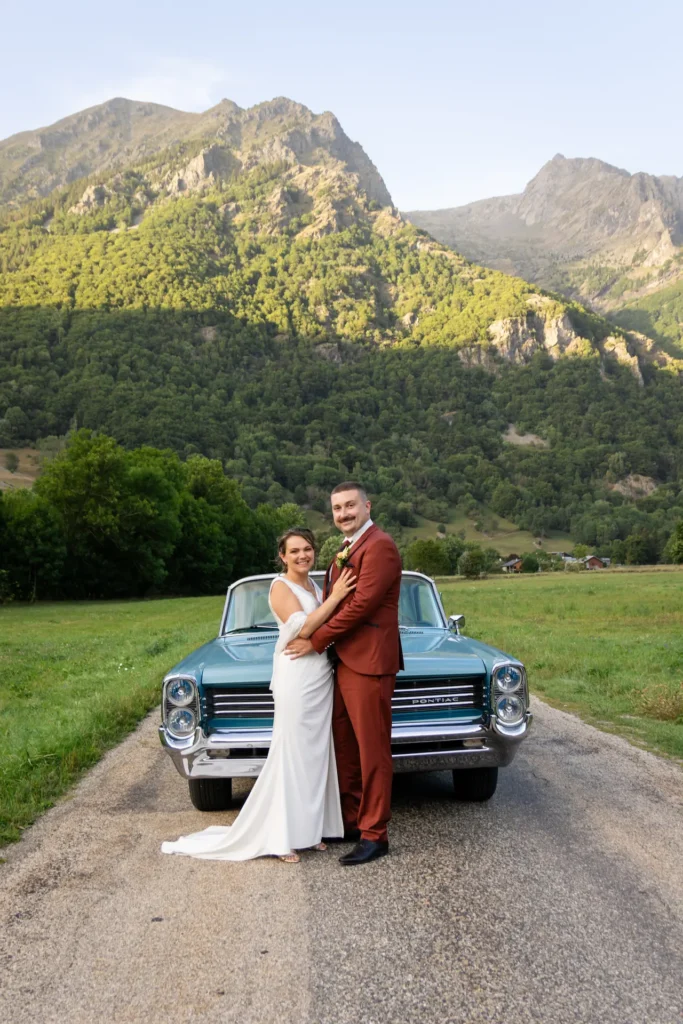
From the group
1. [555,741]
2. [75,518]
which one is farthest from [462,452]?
[555,741]

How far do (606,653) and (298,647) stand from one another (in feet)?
47.2

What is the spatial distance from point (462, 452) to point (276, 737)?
18886cm

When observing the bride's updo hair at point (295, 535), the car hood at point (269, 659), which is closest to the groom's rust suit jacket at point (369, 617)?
the bride's updo hair at point (295, 535)

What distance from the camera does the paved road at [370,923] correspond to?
329 centimetres

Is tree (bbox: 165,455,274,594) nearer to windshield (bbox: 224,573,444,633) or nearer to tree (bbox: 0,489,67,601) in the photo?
tree (bbox: 0,489,67,601)

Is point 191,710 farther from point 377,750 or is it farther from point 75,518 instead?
point 75,518

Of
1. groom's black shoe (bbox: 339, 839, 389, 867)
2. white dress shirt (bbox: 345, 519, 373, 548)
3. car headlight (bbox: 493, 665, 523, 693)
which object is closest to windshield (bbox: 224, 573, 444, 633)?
car headlight (bbox: 493, 665, 523, 693)

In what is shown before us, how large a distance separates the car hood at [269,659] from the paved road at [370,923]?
1.05m

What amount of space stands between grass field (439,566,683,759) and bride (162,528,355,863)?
15.5ft

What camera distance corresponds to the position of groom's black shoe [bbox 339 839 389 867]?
490 centimetres

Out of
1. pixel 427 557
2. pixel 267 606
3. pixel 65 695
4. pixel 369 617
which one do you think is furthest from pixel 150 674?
pixel 427 557

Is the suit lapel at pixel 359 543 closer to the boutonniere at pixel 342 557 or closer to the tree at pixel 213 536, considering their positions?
the boutonniere at pixel 342 557

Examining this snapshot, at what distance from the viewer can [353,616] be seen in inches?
192

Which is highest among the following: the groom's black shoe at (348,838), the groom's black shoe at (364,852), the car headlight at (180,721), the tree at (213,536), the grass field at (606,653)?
the car headlight at (180,721)
